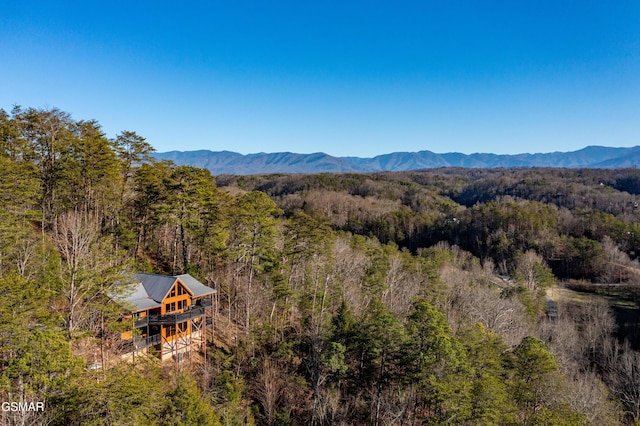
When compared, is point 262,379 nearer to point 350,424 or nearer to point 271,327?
point 271,327

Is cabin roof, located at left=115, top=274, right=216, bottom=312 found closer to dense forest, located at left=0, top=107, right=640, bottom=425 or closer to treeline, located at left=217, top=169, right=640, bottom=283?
dense forest, located at left=0, top=107, right=640, bottom=425

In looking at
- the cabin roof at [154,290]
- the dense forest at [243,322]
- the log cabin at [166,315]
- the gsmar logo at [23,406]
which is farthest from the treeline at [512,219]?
the gsmar logo at [23,406]

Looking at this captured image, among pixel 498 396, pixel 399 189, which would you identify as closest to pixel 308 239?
pixel 498 396

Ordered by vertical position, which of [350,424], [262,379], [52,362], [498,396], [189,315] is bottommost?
[350,424]

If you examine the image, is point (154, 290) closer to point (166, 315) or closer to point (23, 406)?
point (166, 315)

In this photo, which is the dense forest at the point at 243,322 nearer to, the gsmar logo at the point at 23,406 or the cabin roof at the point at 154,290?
the gsmar logo at the point at 23,406

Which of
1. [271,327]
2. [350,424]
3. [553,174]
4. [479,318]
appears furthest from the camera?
[553,174]

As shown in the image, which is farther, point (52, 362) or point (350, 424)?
point (350, 424)
